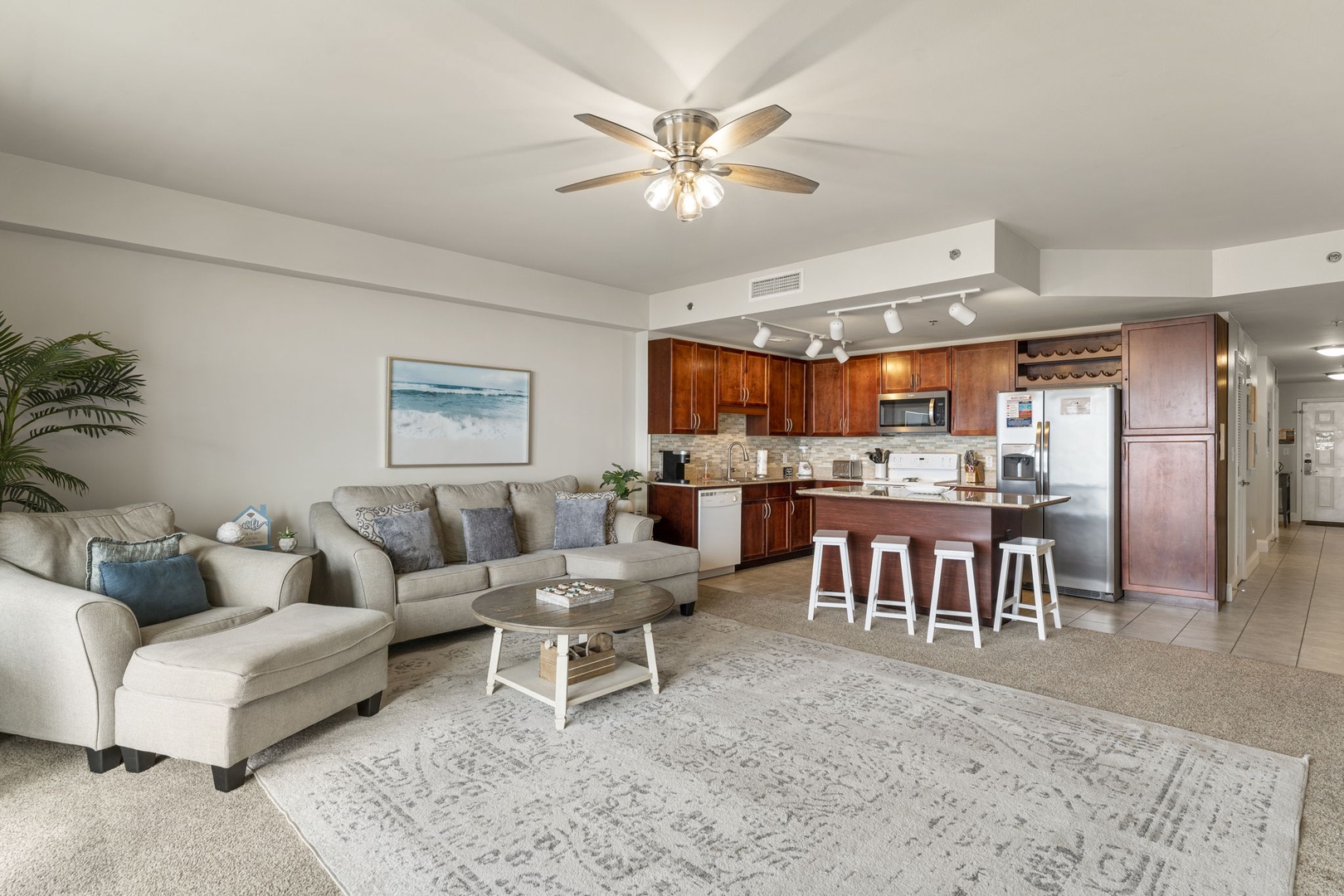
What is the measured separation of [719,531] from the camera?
6285 millimetres

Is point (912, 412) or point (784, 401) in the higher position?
point (784, 401)

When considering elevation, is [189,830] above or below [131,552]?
below

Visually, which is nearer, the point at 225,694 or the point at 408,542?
the point at 225,694

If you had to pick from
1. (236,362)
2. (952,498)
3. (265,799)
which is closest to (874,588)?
(952,498)

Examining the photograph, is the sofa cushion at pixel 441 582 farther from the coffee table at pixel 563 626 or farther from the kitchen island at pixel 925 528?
the kitchen island at pixel 925 528

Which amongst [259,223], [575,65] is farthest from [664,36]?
[259,223]

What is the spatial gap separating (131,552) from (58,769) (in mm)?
894

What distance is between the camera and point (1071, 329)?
19.8 ft

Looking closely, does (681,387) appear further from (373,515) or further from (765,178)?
(765,178)

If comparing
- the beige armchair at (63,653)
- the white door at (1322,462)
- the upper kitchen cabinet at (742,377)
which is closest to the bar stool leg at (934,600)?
the upper kitchen cabinet at (742,377)

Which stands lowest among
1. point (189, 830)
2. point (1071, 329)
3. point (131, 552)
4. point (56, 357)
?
point (189, 830)

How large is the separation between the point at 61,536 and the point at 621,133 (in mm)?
3012

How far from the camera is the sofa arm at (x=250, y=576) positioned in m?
3.20

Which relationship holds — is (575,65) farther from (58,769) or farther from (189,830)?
(58,769)
